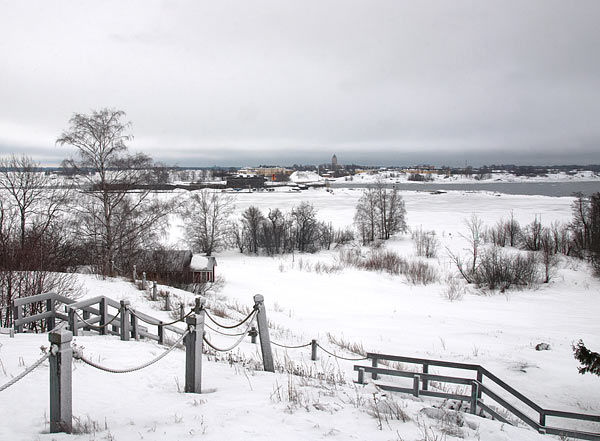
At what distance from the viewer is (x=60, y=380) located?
12.2 ft

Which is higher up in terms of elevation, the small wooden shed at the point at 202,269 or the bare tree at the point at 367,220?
the bare tree at the point at 367,220

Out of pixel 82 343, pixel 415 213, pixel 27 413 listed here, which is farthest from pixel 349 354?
pixel 415 213

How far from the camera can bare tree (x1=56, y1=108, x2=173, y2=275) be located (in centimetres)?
2194

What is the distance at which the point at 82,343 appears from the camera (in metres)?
7.11

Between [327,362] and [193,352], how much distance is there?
584 centimetres

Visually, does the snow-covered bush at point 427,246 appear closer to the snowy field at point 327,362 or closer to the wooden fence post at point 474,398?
the snowy field at point 327,362

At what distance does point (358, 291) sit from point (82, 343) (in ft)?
67.5

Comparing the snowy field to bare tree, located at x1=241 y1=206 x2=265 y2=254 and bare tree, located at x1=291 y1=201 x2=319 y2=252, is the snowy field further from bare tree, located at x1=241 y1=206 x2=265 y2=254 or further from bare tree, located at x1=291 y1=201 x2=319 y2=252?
bare tree, located at x1=291 y1=201 x2=319 y2=252

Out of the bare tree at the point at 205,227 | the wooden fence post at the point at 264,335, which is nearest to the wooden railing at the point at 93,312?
the wooden fence post at the point at 264,335

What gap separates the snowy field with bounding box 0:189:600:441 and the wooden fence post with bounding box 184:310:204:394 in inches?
7.1

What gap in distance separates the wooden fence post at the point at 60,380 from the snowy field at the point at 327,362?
126mm

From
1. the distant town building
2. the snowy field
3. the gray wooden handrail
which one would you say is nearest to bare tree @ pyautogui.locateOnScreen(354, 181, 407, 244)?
the snowy field

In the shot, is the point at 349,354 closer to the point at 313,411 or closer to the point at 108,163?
the point at 313,411

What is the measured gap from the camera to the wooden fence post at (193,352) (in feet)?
16.5
